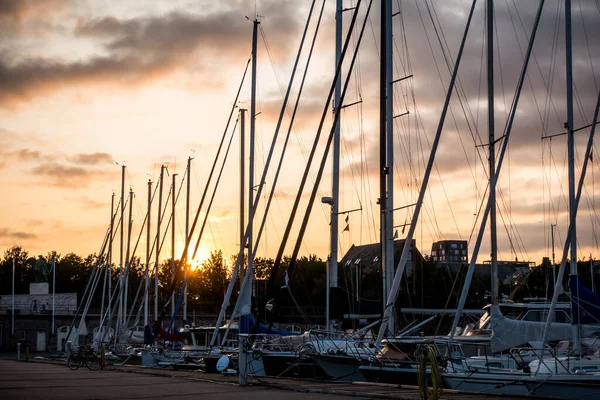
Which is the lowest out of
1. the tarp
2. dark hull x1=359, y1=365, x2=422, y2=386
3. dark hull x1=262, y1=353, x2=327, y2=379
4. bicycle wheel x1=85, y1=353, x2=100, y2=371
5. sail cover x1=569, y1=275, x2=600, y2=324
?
bicycle wheel x1=85, y1=353, x2=100, y2=371

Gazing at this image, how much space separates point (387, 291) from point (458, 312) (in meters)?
3.47

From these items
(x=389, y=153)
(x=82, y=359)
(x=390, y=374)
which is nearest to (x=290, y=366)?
(x=390, y=374)

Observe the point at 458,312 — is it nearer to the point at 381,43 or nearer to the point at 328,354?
the point at 328,354

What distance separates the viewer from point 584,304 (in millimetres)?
21969

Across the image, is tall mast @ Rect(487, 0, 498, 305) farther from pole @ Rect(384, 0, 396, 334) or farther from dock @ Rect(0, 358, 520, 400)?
dock @ Rect(0, 358, 520, 400)

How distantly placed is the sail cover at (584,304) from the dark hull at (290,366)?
9135mm

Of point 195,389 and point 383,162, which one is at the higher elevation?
point 383,162

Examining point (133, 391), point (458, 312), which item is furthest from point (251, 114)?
point (133, 391)

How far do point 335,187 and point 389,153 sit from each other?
366 cm

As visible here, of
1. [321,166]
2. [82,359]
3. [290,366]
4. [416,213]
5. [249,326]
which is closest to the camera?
[416,213]

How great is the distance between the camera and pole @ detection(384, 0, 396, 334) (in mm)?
27203

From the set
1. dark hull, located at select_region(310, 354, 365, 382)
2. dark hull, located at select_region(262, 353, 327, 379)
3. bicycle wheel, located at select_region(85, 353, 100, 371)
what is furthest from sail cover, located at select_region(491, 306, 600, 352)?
bicycle wheel, located at select_region(85, 353, 100, 371)

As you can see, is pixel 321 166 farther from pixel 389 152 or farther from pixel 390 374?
pixel 390 374

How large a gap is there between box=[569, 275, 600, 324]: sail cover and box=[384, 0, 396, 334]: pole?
233 inches
